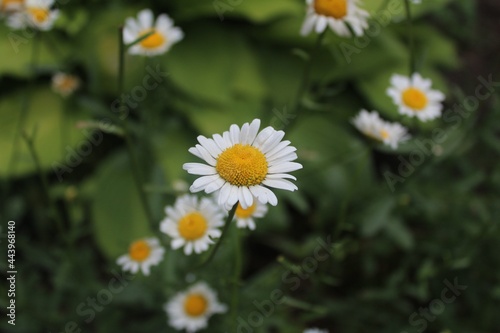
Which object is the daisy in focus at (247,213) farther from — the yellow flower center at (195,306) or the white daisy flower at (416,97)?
the white daisy flower at (416,97)

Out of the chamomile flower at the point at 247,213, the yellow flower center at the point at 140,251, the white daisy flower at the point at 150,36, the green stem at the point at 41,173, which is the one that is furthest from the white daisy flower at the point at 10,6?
the chamomile flower at the point at 247,213

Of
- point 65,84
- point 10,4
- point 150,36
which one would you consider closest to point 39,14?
point 10,4

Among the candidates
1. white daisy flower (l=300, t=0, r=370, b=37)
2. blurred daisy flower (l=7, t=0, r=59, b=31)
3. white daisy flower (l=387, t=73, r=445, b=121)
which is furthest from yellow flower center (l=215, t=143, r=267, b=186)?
blurred daisy flower (l=7, t=0, r=59, b=31)

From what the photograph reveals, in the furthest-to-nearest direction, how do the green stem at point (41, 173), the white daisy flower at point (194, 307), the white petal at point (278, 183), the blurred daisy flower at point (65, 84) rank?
the blurred daisy flower at point (65, 84), the white daisy flower at point (194, 307), the green stem at point (41, 173), the white petal at point (278, 183)

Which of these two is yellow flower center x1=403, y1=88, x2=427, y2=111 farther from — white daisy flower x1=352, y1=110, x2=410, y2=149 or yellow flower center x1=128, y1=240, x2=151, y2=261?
yellow flower center x1=128, y1=240, x2=151, y2=261

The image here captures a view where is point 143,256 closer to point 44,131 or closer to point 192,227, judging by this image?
point 192,227

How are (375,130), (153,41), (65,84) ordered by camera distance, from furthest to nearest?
(65,84) → (153,41) → (375,130)
